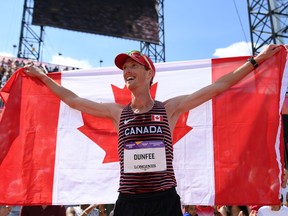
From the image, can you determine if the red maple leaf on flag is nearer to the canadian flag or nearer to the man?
the canadian flag

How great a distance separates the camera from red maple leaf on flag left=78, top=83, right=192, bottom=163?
3414mm

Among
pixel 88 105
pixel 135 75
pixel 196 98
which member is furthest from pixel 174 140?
pixel 135 75

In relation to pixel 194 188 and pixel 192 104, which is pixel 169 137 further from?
pixel 194 188

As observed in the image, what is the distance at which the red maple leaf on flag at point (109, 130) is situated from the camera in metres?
3.41

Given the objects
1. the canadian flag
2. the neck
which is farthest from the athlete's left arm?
the canadian flag

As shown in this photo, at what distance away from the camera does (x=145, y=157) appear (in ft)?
7.32

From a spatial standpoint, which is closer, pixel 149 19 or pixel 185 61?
pixel 185 61

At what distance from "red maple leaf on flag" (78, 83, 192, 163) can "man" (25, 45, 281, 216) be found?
84 centimetres

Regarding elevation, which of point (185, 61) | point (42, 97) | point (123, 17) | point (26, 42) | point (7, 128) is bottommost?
point (7, 128)

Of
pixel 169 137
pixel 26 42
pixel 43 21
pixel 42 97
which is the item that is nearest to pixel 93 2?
pixel 43 21

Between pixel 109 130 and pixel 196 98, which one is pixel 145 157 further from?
pixel 109 130

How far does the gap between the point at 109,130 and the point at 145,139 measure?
1.33 metres

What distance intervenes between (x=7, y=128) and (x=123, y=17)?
59.2 feet

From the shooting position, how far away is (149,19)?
2139 centimetres
